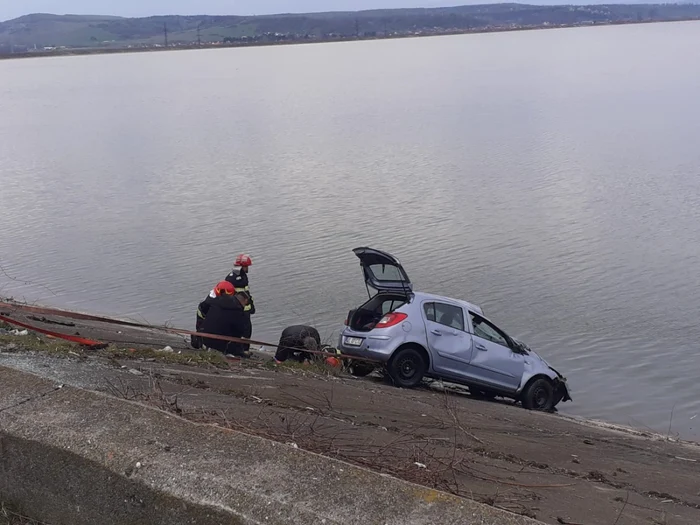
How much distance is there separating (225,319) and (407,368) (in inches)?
106

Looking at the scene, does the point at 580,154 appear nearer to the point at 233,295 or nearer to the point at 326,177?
the point at 326,177

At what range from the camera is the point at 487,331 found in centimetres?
1303

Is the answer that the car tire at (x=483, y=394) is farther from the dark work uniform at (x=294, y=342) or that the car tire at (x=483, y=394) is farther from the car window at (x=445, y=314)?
the dark work uniform at (x=294, y=342)

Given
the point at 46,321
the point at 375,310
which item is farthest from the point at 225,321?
the point at 46,321

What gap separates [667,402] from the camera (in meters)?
14.5

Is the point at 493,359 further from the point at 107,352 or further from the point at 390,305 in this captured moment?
the point at 107,352

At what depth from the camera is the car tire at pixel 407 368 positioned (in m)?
12.3

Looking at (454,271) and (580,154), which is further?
(580,154)

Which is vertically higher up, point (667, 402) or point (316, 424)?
point (316, 424)

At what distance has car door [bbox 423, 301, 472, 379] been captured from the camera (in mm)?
12422

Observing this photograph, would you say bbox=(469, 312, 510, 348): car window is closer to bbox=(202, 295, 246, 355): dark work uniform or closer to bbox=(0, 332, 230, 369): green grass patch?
bbox=(202, 295, 246, 355): dark work uniform

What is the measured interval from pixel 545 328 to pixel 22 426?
14.9 m

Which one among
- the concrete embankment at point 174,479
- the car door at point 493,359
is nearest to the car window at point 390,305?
the car door at point 493,359

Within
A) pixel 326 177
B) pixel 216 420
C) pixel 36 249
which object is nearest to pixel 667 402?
pixel 216 420
